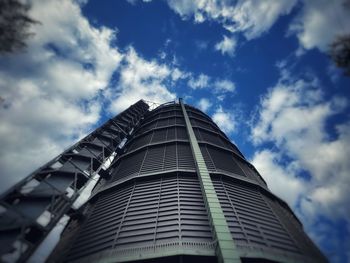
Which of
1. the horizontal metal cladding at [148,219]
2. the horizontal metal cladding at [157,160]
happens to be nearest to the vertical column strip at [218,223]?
the horizontal metal cladding at [148,219]

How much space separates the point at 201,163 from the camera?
8.50m

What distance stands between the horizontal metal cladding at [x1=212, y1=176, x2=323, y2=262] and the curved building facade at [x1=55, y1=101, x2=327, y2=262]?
24mm

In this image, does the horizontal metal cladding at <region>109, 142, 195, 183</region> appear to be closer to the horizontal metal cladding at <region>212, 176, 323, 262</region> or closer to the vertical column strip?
the vertical column strip

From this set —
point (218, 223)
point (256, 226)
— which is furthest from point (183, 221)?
point (256, 226)

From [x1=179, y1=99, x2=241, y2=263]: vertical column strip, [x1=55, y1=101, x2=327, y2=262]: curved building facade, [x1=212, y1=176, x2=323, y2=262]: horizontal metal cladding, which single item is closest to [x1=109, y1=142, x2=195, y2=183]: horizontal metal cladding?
[x1=55, y1=101, x2=327, y2=262]: curved building facade

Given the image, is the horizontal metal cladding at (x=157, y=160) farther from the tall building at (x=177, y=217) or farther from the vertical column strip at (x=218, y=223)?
the vertical column strip at (x=218, y=223)

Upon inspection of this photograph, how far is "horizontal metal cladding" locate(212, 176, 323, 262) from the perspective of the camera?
5551 mm

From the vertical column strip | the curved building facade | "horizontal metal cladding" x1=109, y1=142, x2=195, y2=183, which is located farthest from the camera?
"horizontal metal cladding" x1=109, y1=142, x2=195, y2=183

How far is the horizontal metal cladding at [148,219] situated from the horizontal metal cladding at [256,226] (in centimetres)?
72

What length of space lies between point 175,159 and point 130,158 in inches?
109

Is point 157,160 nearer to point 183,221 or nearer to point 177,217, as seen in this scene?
point 177,217

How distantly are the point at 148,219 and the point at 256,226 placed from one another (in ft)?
9.52

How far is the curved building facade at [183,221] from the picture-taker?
5.25m

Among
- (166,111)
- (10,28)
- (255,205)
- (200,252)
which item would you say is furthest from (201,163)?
(166,111)
